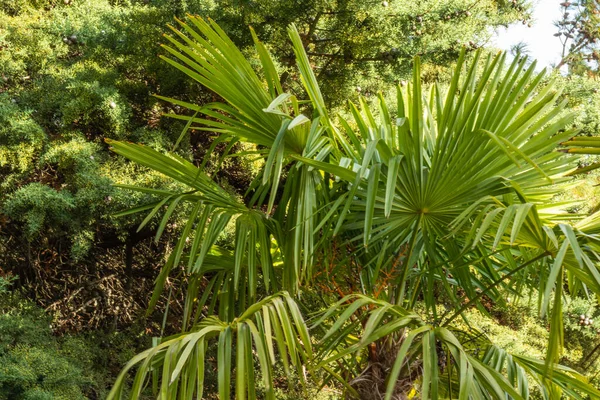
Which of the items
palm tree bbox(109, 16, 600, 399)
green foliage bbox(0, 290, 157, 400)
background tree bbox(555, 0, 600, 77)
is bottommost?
green foliage bbox(0, 290, 157, 400)

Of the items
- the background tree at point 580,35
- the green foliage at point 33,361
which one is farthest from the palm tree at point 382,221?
the background tree at point 580,35

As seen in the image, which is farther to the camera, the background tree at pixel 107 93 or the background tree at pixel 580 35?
the background tree at pixel 580 35

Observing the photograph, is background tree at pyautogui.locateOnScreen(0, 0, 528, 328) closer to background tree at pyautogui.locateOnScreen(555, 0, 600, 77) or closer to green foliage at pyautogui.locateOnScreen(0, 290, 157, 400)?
green foliage at pyautogui.locateOnScreen(0, 290, 157, 400)

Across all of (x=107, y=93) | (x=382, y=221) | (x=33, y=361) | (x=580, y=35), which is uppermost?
(x=580, y=35)

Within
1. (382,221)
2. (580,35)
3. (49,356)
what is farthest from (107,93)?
(580,35)

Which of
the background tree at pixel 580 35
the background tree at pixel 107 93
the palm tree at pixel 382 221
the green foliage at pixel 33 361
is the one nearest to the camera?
the palm tree at pixel 382 221

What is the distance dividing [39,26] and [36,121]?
73 cm

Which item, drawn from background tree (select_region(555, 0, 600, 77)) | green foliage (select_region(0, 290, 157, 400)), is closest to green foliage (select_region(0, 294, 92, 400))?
green foliage (select_region(0, 290, 157, 400))

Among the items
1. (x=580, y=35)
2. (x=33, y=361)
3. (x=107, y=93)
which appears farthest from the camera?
(x=580, y=35)

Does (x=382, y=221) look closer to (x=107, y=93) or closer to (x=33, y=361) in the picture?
(x=33, y=361)

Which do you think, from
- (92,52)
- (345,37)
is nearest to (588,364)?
(345,37)

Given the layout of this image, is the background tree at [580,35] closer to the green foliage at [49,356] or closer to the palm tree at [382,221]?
the palm tree at [382,221]

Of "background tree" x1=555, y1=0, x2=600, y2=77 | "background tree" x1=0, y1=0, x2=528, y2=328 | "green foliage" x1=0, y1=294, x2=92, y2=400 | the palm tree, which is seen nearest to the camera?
the palm tree

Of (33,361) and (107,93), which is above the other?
(107,93)
